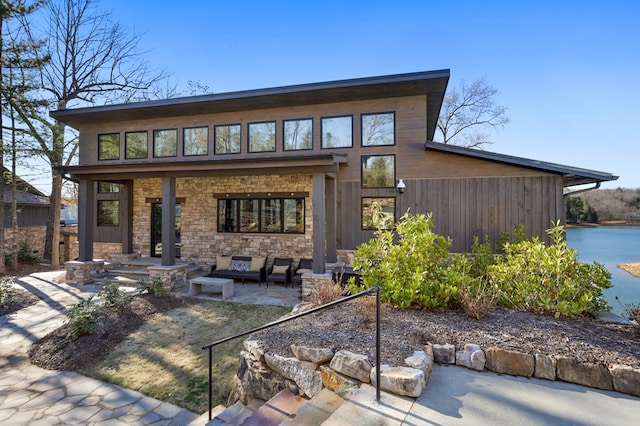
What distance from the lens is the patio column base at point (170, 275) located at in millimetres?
8406

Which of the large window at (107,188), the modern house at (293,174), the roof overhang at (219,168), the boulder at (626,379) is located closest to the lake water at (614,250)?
the modern house at (293,174)

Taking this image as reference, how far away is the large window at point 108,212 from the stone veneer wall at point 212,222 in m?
0.86

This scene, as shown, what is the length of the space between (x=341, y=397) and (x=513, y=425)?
1247 mm

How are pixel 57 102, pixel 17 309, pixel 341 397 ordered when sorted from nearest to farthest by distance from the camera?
pixel 341 397 < pixel 17 309 < pixel 57 102

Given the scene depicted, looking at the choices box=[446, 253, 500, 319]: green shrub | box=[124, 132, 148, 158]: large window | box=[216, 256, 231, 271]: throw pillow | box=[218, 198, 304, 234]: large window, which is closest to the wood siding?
box=[218, 198, 304, 234]: large window

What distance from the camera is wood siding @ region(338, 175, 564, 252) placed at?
792 cm

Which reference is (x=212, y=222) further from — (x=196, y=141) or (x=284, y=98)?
(x=284, y=98)

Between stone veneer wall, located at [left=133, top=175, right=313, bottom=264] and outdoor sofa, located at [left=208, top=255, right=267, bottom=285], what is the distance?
623 mm

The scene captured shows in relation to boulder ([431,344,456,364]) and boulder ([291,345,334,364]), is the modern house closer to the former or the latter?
boulder ([291,345,334,364])

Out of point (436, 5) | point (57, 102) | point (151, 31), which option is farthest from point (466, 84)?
point (57, 102)

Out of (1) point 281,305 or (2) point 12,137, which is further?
(2) point 12,137

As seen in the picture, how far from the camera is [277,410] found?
2652 mm

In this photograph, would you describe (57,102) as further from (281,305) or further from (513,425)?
(513,425)

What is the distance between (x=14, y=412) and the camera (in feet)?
11.1
